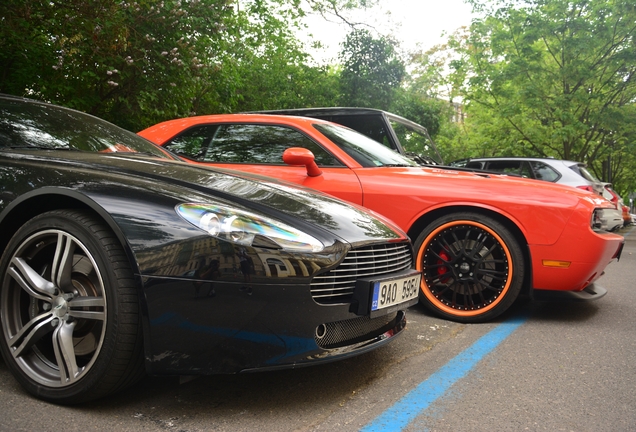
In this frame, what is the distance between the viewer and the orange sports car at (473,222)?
3943 mm

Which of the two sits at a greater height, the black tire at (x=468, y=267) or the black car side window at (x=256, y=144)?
the black car side window at (x=256, y=144)

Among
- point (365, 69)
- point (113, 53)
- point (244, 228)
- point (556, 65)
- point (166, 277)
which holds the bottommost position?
point (166, 277)

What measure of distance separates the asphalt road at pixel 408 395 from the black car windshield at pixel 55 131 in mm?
1195

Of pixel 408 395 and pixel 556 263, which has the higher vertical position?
pixel 556 263

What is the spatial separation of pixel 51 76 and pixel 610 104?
1705 cm

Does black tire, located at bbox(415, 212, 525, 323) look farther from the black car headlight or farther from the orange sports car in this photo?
the black car headlight

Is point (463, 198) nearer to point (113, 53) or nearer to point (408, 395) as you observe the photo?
point (408, 395)

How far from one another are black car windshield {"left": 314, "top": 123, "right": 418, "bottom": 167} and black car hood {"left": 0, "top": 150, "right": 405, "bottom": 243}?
149cm

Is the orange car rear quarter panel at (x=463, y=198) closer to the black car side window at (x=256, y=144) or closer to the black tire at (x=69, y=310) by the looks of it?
the black car side window at (x=256, y=144)

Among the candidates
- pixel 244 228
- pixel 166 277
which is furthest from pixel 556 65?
pixel 166 277

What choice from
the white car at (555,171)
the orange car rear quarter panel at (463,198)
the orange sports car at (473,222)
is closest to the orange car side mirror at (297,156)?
the orange sports car at (473,222)

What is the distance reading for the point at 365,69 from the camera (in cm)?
2177

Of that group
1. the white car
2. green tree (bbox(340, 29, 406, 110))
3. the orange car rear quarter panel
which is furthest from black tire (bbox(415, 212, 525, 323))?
green tree (bbox(340, 29, 406, 110))

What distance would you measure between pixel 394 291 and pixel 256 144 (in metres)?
2.48
